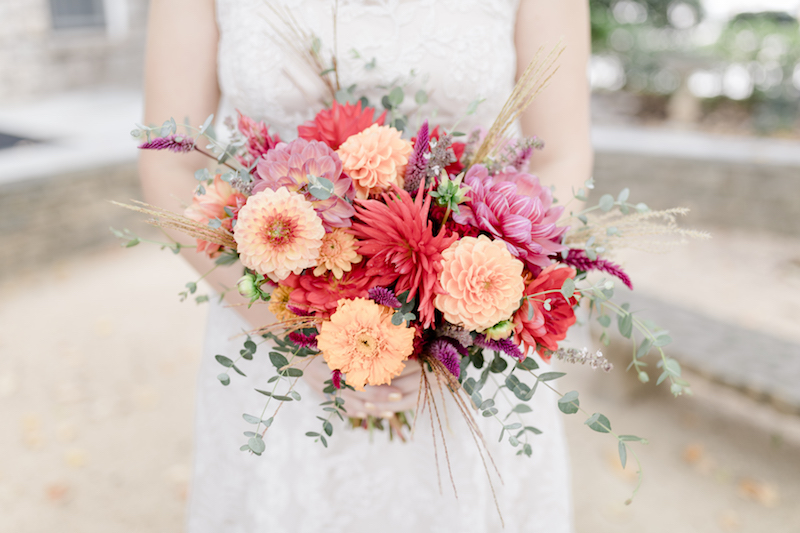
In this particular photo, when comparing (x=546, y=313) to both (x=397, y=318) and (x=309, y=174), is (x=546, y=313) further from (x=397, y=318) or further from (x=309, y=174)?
(x=309, y=174)

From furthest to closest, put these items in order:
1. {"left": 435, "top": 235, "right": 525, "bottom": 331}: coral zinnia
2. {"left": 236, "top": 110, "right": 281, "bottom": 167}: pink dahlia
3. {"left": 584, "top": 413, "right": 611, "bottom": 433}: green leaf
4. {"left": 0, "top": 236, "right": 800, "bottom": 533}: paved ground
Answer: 1. {"left": 0, "top": 236, "right": 800, "bottom": 533}: paved ground
2. {"left": 236, "top": 110, "right": 281, "bottom": 167}: pink dahlia
3. {"left": 584, "top": 413, "right": 611, "bottom": 433}: green leaf
4. {"left": 435, "top": 235, "right": 525, "bottom": 331}: coral zinnia

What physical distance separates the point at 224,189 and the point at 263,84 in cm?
44

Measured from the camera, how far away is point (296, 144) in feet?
3.28

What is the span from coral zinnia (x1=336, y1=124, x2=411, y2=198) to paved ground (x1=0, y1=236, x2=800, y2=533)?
7.97ft

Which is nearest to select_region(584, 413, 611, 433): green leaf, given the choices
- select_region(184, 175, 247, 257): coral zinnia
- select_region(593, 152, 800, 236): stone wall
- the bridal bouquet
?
the bridal bouquet

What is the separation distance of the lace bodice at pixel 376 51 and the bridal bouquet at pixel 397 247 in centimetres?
34

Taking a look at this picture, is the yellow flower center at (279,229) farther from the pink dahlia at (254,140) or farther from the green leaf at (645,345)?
the green leaf at (645,345)

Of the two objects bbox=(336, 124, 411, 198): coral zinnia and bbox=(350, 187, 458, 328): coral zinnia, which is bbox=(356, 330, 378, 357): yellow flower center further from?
bbox=(336, 124, 411, 198): coral zinnia

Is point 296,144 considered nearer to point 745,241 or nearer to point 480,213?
point 480,213

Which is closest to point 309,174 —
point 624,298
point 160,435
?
point 624,298

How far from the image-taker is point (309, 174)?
0.98m

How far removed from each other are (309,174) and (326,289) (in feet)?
0.65

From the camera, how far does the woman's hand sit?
1255 millimetres

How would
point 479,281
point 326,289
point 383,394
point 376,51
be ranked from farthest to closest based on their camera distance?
point 376,51 < point 383,394 < point 326,289 < point 479,281
